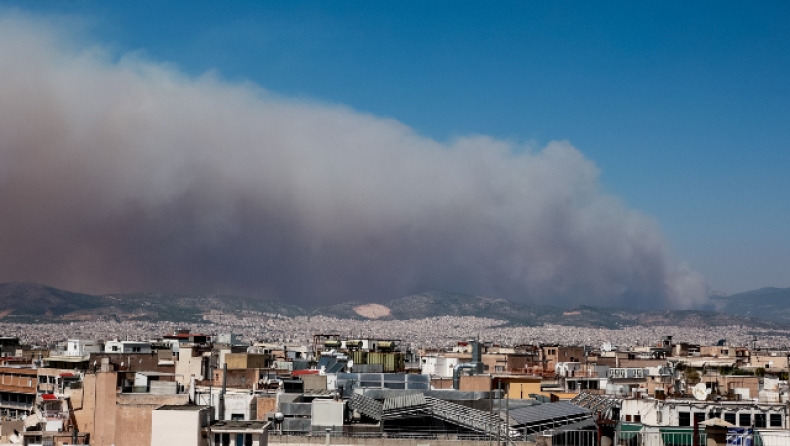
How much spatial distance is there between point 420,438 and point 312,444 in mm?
2503

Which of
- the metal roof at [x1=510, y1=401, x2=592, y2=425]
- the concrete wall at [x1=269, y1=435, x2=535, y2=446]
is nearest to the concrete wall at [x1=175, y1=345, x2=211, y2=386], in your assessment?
the metal roof at [x1=510, y1=401, x2=592, y2=425]

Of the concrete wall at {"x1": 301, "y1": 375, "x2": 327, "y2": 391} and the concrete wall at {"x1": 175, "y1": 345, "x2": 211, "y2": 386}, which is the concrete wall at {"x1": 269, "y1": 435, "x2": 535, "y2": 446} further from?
the concrete wall at {"x1": 175, "y1": 345, "x2": 211, "y2": 386}

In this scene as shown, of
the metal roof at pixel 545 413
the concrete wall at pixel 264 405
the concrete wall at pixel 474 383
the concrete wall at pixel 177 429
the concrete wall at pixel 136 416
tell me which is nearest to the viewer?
the concrete wall at pixel 177 429

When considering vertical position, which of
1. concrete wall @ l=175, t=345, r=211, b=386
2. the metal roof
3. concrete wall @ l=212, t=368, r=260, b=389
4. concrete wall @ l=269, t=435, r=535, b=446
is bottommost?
concrete wall @ l=269, t=435, r=535, b=446

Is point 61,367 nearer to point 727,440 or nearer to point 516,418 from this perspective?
point 516,418

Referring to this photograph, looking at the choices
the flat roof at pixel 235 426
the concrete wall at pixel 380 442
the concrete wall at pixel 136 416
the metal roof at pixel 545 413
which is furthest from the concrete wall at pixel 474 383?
the flat roof at pixel 235 426

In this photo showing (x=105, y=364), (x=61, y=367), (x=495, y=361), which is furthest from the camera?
(x=495, y=361)

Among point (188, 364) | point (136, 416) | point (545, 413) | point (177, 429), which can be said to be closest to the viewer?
point (177, 429)

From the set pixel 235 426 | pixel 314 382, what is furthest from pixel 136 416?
pixel 314 382

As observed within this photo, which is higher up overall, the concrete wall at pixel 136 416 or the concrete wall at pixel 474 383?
the concrete wall at pixel 474 383

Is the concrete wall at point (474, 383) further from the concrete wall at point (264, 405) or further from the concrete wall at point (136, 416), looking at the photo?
the concrete wall at point (136, 416)

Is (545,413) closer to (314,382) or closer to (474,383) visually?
(474,383)

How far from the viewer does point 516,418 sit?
30.9m

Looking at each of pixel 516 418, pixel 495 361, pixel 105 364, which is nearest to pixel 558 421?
pixel 516 418
